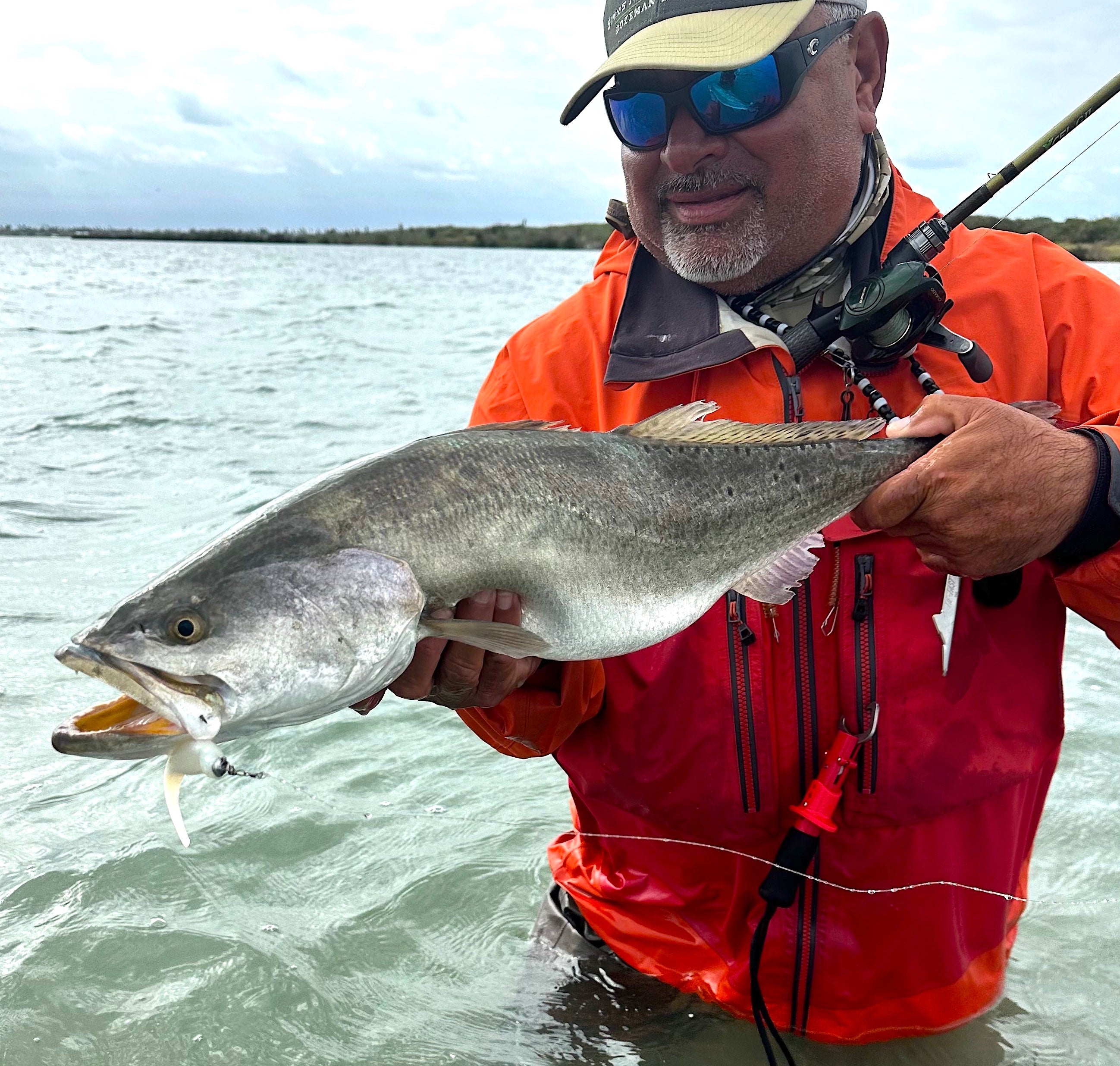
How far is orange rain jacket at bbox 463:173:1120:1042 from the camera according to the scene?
286cm

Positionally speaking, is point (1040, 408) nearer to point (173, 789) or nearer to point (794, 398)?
point (794, 398)

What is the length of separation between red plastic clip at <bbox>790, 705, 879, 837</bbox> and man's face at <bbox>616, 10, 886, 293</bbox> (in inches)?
52.4

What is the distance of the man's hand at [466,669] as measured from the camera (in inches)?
95.0

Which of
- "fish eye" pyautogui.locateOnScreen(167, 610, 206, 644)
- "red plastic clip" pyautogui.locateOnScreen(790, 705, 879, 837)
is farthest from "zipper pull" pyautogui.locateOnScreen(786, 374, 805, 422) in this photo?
"fish eye" pyautogui.locateOnScreen(167, 610, 206, 644)

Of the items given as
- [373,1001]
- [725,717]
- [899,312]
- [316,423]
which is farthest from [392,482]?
[316,423]

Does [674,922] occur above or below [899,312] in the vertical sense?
below

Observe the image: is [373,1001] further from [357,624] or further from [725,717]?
[357,624]

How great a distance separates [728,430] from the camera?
2.71m

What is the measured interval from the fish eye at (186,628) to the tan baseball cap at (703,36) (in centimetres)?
195

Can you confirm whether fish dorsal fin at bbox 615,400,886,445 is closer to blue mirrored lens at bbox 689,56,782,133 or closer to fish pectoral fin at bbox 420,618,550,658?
fish pectoral fin at bbox 420,618,550,658

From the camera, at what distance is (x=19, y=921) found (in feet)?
13.5

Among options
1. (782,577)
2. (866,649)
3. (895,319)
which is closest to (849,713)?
(866,649)

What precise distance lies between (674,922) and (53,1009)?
2.18 m

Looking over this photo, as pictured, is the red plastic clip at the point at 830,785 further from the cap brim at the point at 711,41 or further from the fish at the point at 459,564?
the cap brim at the point at 711,41
